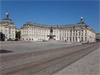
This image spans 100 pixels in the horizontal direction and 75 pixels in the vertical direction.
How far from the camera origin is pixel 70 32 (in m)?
120

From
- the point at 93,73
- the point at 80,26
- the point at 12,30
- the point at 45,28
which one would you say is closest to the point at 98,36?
the point at 80,26

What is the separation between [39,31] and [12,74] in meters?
110

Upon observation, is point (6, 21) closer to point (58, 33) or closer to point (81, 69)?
point (58, 33)

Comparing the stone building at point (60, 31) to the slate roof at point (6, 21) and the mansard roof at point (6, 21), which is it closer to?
the mansard roof at point (6, 21)

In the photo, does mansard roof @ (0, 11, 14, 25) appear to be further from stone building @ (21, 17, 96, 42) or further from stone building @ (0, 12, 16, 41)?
stone building @ (21, 17, 96, 42)

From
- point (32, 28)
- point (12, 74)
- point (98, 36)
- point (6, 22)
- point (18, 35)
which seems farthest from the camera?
point (98, 36)

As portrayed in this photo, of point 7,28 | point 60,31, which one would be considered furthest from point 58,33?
point 7,28

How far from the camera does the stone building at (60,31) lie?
108125 millimetres

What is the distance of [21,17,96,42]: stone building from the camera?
355ft

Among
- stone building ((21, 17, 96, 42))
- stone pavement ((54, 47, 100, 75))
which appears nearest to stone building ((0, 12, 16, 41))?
stone building ((21, 17, 96, 42))

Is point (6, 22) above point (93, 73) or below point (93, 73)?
above

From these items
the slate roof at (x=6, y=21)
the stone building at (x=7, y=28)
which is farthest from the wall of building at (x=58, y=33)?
the slate roof at (x=6, y=21)

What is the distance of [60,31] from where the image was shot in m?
127

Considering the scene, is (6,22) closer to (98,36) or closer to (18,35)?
(18,35)
